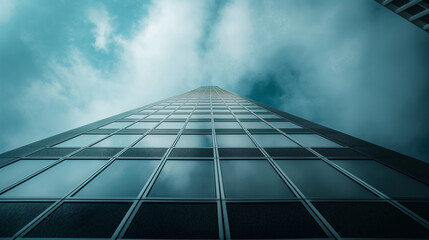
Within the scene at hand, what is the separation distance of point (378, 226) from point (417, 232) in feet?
2.34

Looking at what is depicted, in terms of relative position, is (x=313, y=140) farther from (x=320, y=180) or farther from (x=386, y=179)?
(x=320, y=180)

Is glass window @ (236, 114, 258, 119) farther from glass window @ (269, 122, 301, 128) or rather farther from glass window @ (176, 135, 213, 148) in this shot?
glass window @ (176, 135, 213, 148)

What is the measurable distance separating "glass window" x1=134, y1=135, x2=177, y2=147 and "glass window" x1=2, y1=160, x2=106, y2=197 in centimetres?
197

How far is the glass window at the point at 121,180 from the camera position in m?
4.93

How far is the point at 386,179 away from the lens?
5699 mm

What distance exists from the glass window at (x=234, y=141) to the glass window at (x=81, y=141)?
20.5 ft

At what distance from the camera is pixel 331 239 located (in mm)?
3756

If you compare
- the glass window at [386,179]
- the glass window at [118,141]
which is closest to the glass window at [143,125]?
the glass window at [118,141]

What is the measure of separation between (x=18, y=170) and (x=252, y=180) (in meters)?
8.04

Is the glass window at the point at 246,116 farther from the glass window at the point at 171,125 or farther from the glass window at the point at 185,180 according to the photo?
the glass window at the point at 185,180

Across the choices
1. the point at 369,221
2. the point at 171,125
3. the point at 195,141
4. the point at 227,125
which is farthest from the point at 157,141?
the point at 369,221

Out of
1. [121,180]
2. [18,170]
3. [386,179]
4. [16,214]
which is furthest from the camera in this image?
[18,170]

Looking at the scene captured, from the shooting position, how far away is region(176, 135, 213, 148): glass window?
8188 millimetres

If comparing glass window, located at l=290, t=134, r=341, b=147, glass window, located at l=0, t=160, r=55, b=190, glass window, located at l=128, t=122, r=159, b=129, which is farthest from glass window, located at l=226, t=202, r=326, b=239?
glass window, located at l=128, t=122, r=159, b=129
